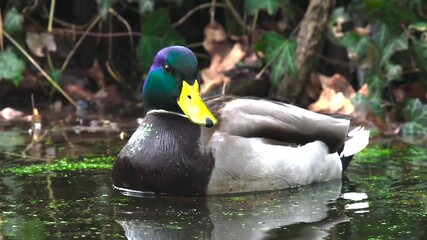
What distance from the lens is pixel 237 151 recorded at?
5.29 meters

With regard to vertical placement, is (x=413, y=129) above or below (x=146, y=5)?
below

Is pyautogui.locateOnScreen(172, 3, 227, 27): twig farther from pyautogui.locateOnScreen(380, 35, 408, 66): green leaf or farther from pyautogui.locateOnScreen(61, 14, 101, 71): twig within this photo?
pyautogui.locateOnScreen(380, 35, 408, 66): green leaf

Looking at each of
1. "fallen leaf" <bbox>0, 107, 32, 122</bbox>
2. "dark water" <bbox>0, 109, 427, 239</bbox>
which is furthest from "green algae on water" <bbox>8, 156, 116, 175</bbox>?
"fallen leaf" <bbox>0, 107, 32, 122</bbox>

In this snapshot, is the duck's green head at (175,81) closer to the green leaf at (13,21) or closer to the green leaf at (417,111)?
the green leaf at (417,111)

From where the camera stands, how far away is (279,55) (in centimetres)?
841

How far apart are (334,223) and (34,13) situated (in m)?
5.99

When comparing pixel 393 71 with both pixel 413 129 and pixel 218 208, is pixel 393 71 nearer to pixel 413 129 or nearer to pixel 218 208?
pixel 413 129

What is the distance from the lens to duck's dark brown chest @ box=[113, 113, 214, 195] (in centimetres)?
520

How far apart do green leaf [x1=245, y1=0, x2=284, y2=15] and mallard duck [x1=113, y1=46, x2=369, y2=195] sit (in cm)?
291

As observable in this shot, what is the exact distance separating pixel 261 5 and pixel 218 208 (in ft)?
13.0

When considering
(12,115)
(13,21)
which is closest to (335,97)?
(12,115)

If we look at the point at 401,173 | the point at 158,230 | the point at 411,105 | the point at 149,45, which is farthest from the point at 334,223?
the point at 149,45

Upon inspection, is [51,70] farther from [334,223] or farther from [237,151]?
[334,223]

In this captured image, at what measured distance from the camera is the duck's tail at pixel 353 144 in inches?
239
